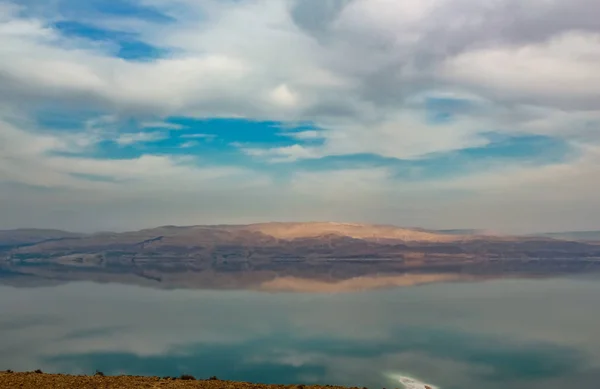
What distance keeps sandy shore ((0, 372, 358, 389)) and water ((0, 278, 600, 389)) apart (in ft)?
36.5

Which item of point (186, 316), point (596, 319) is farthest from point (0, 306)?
point (596, 319)

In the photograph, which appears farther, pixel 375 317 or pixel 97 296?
pixel 97 296

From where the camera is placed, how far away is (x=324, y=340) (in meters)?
46.2

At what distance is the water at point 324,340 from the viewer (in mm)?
33594

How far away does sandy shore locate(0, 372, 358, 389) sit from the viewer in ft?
63.7

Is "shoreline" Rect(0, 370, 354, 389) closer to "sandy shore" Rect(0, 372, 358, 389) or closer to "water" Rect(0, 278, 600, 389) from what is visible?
"sandy shore" Rect(0, 372, 358, 389)

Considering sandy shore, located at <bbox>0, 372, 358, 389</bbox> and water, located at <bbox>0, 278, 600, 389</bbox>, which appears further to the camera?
water, located at <bbox>0, 278, 600, 389</bbox>

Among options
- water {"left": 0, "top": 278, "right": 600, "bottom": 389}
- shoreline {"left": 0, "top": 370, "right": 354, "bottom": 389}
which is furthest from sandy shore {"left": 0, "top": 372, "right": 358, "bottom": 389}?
water {"left": 0, "top": 278, "right": 600, "bottom": 389}

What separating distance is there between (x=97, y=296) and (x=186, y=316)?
1647 inches

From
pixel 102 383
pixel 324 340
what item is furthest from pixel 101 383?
pixel 324 340

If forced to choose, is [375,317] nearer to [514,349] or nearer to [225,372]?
[514,349]

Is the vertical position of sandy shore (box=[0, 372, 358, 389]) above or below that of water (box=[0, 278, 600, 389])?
above

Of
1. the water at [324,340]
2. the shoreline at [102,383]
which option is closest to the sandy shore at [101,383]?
the shoreline at [102,383]

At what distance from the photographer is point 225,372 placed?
33625 millimetres
